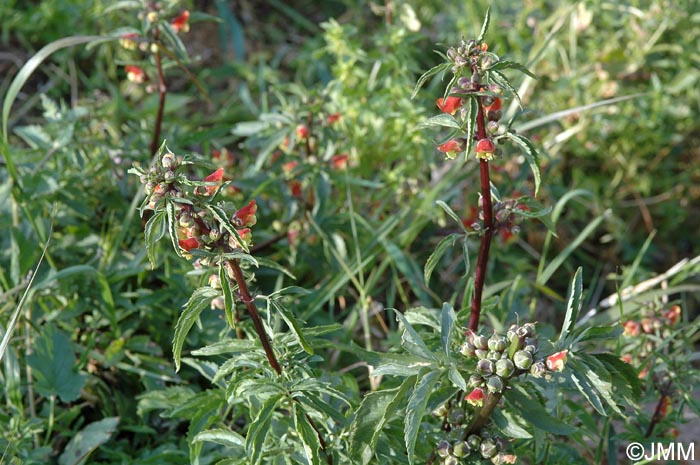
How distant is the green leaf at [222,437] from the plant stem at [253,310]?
0.61ft

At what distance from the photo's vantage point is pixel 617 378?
1530mm

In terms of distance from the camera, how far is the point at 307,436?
147cm

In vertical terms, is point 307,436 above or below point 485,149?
below

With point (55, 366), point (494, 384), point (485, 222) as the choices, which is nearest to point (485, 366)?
point (494, 384)

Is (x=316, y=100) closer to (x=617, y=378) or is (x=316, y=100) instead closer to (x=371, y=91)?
(x=371, y=91)

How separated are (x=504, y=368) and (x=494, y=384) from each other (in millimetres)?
40

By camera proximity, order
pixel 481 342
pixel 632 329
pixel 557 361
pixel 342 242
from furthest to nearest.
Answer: pixel 342 242
pixel 632 329
pixel 481 342
pixel 557 361

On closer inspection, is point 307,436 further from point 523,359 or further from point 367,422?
point 523,359

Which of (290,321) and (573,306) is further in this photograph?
(573,306)

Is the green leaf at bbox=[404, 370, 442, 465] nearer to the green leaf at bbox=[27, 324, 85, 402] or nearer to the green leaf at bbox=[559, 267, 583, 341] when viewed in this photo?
the green leaf at bbox=[559, 267, 583, 341]

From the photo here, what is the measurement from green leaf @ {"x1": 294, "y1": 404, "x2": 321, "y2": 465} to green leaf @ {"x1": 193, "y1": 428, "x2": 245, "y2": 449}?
0.17 meters

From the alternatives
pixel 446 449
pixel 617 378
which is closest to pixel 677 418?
pixel 617 378

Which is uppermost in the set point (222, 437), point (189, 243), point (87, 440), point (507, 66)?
point (507, 66)

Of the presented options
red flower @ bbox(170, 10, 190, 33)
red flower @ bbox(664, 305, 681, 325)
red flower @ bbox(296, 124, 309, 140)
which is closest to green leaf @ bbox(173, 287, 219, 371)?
red flower @ bbox(296, 124, 309, 140)
